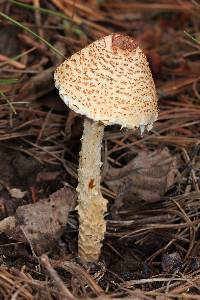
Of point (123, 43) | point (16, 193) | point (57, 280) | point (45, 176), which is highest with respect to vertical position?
point (123, 43)

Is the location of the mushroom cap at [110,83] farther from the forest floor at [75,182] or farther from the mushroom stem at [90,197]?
the forest floor at [75,182]

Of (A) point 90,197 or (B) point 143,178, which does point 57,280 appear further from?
(B) point 143,178

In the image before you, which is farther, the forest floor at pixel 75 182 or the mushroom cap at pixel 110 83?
the forest floor at pixel 75 182

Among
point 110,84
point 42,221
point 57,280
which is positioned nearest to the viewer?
point 57,280

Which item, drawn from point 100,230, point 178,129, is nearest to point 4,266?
point 100,230

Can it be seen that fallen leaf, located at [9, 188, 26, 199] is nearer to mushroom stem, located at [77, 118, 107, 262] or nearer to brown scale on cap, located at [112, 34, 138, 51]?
mushroom stem, located at [77, 118, 107, 262]

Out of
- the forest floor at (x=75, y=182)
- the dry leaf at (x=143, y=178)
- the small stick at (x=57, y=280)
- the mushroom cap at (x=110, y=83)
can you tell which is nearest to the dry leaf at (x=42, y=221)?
the forest floor at (x=75, y=182)

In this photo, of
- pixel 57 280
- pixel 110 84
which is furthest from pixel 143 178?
pixel 57 280
